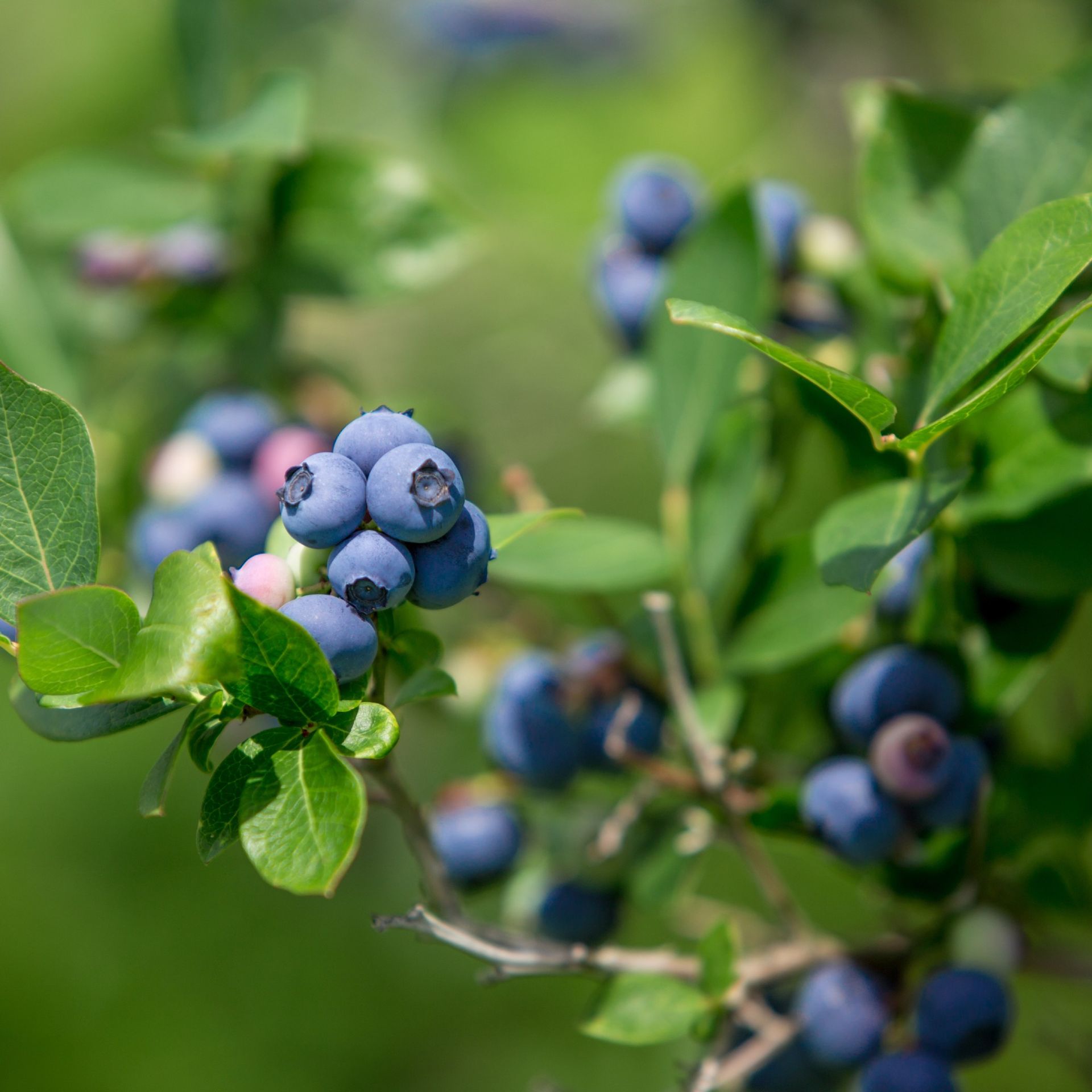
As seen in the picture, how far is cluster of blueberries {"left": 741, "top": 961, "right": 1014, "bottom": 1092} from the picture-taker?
95 cm

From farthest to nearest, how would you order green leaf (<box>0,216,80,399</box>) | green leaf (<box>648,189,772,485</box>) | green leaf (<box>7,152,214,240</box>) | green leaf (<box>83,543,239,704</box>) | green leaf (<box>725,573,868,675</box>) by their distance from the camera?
green leaf (<box>0,216,80,399</box>), green leaf (<box>7,152,214,240</box>), green leaf (<box>648,189,772,485</box>), green leaf (<box>725,573,868,675</box>), green leaf (<box>83,543,239,704</box>)

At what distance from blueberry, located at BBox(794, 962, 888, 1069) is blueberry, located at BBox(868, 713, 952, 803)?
0.58 feet

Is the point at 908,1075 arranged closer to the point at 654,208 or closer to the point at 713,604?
the point at 713,604

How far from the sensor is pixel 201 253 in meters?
1.40

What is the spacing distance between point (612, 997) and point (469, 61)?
7.17 ft

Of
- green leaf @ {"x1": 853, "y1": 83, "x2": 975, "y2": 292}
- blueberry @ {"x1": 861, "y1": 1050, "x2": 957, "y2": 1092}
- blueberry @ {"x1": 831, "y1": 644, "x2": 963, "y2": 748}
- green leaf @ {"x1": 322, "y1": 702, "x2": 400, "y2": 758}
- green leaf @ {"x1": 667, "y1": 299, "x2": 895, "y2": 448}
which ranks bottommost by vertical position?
blueberry @ {"x1": 861, "y1": 1050, "x2": 957, "y2": 1092}

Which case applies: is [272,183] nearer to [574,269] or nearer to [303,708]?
[303,708]

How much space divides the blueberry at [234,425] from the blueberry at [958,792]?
78 cm

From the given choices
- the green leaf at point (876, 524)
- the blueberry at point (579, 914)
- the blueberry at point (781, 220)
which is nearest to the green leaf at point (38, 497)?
the green leaf at point (876, 524)

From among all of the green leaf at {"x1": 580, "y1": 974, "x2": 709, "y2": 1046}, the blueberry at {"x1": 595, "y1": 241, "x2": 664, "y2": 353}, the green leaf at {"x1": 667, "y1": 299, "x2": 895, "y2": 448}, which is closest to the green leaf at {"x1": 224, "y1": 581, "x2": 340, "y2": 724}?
the green leaf at {"x1": 667, "y1": 299, "x2": 895, "y2": 448}

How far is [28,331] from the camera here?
1475 mm

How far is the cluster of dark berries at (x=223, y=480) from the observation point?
1.22m

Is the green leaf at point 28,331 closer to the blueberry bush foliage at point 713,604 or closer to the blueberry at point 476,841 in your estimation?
the blueberry bush foliage at point 713,604

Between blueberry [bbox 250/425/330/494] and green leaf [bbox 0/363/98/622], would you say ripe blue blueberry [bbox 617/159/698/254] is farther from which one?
green leaf [bbox 0/363/98/622]
